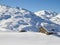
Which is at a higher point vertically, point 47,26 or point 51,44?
point 47,26

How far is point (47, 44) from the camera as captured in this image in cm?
1113

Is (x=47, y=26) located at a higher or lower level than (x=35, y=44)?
higher

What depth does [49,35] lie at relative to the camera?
14.6 metres

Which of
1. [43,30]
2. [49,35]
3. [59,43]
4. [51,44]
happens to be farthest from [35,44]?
[43,30]

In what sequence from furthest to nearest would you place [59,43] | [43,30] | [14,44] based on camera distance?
[43,30], [59,43], [14,44]

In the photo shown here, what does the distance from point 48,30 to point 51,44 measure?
14.3ft

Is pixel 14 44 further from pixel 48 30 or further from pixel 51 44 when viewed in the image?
pixel 48 30

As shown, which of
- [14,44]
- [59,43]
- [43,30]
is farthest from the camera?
[43,30]

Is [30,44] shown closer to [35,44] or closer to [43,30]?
[35,44]

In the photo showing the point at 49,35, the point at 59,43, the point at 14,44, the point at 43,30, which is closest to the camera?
the point at 14,44

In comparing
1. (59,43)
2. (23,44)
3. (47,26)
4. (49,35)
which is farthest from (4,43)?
(47,26)

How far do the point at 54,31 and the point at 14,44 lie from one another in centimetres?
600

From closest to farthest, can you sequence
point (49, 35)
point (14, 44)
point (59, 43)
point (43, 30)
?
1. point (14, 44)
2. point (59, 43)
3. point (49, 35)
4. point (43, 30)

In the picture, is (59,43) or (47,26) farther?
(47,26)
